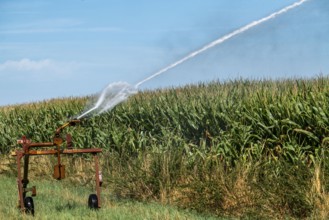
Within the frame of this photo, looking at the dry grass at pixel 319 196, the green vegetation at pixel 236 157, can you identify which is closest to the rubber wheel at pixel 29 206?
the green vegetation at pixel 236 157

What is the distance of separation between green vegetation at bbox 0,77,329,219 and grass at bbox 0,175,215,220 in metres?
0.64

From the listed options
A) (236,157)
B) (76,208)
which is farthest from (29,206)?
(236,157)

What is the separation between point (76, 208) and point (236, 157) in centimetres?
369

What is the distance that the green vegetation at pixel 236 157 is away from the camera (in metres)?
11.0

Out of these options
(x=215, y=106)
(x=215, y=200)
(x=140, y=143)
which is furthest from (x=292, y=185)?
(x=140, y=143)

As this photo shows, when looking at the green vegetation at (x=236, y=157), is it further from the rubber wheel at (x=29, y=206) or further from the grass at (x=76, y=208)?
the rubber wheel at (x=29, y=206)

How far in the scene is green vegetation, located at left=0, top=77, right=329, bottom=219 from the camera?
1100 cm

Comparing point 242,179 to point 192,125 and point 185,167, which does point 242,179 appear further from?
point 192,125

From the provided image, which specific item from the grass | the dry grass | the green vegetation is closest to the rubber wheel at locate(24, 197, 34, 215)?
the grass

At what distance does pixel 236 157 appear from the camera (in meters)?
13.3

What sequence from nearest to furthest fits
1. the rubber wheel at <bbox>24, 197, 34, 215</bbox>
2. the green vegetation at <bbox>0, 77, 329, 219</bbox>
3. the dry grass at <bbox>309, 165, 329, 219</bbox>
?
the dry grass at <bbox>309, 165, 329, 219</bbox>, the rubber wheel at <bbox>24, 197, 34, 215</bbox>, the green vegetation at <bbox>0, 77, 329, 219</bbox>

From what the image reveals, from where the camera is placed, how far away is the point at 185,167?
12.9 m

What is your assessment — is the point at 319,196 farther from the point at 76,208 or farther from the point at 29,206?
the point at 29,206

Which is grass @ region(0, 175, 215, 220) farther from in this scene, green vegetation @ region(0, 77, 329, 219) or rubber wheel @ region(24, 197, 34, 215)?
green vegetation @ region(0, 77, 329, 219)
